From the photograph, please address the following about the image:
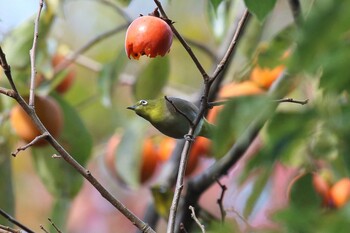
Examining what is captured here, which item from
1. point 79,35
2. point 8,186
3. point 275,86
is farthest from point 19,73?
point 79,35

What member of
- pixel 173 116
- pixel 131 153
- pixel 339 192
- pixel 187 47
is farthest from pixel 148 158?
pixel 187 47

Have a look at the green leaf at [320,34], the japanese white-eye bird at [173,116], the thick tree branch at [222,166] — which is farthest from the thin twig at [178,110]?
the thick tree branch at [222,166]

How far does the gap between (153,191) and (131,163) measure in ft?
1.29

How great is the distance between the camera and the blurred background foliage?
3.25ft

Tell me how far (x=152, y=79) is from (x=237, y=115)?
1.05 m

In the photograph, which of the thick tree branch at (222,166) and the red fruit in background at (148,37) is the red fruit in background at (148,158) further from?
the red fruit in background at (148,37)

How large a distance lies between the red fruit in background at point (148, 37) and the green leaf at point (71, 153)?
32.7 inches

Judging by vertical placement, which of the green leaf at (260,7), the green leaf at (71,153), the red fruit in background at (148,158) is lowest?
the red fruit in background at (148,158)

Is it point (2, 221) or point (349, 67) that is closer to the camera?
point (349, 67)

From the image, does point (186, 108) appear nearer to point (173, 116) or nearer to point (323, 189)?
point (173, 116)

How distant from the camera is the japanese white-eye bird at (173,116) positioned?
1.18 metres

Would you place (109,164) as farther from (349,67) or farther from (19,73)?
(349,67)

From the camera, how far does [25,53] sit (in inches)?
73.6

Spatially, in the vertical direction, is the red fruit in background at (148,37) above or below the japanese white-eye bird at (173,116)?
above
